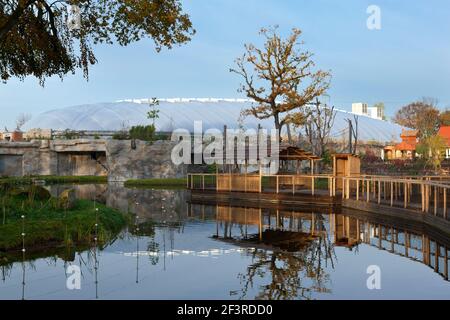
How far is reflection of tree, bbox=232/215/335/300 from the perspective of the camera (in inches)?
372

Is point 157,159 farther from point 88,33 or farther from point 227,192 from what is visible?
point 88,33

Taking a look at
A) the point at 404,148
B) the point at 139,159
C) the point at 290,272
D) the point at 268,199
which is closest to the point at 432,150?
the point at 404,148

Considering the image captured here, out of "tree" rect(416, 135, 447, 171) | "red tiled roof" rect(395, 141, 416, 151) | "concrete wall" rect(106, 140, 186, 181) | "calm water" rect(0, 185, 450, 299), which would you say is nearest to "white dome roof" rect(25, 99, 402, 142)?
"red tiled roof" rect(395, 141, 416, 151)

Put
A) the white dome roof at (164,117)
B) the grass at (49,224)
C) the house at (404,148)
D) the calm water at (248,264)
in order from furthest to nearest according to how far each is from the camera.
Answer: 1. the house at (404,148)
2. the white dome roof at (164,117)
3. the grass at (49,224)
4. the calm water at (248,264)

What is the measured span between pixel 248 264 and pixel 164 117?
211 ft

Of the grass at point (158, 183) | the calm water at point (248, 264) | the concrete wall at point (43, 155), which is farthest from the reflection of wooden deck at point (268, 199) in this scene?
the concrete wall at point (43, 155)

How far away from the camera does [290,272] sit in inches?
437

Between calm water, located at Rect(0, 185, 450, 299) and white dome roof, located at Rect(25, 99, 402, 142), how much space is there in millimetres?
55254

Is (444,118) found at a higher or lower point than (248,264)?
higher

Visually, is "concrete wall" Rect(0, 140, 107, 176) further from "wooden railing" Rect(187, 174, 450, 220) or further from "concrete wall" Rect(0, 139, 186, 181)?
"wooden railing" Rect(187, 174, 450, 220)

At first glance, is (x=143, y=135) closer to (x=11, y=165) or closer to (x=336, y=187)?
(x=11, y=165)

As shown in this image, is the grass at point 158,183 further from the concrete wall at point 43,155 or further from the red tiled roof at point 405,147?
the red tiled roof at point 405,147

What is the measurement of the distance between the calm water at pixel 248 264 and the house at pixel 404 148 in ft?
192

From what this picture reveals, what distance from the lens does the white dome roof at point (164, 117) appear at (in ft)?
242
